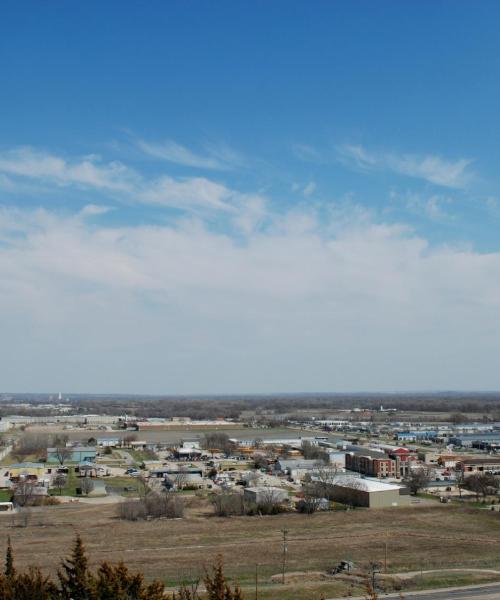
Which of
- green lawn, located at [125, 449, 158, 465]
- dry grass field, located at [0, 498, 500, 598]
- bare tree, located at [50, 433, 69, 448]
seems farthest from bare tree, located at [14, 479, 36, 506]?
bare tree, located at [50, 433, 69, 448]

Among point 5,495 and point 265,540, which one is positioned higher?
point 265,540

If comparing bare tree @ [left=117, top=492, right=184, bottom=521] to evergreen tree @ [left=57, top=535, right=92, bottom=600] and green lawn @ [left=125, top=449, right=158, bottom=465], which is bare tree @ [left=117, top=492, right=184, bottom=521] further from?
green lawn @ [left=125, top=449, right=158, bottom=465]

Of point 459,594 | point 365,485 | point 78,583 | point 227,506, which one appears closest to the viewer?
point 78,583

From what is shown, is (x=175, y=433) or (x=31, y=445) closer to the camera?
(x=31, y=445)

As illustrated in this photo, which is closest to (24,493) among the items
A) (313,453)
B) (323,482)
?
(323,482)

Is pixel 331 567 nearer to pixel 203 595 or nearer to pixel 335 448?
pixel 203 595

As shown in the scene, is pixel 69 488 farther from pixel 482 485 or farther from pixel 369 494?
pixel 482 485

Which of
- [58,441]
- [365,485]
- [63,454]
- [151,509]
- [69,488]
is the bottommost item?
[69,488]

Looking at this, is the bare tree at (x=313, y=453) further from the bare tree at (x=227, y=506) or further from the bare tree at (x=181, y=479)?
the bare tree at (x=227, y=506)

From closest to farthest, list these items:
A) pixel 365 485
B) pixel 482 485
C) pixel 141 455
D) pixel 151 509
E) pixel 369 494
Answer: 1. pixel 151 509
2. pixel 369 494
3. pixel 365 485
4. pixel 482 485
5. pixel 141 455
